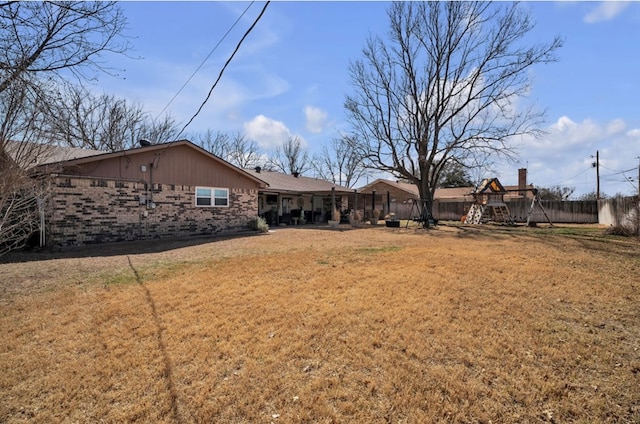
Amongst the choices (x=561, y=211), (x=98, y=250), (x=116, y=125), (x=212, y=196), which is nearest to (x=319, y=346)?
(x=98, y=250)

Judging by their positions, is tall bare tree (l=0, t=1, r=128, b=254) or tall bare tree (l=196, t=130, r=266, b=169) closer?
tall bare tree (l=0, t=1, r=128, b=254)

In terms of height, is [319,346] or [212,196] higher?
[212,196]

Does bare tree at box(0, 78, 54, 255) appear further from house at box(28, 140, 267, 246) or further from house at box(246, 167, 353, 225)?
house at box(246, 167, 353, 225)

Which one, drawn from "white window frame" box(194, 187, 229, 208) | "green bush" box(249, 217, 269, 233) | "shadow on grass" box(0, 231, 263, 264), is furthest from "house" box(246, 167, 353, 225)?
"shadow on grass" box(0, 231, 263, 264)

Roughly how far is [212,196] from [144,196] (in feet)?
9.64

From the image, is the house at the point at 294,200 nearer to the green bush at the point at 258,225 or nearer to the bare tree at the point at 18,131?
the green bush at the point at 258,225

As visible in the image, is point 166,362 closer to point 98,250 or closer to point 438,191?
point 98,250

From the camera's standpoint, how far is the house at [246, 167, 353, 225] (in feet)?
65.8

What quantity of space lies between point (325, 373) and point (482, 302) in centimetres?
301

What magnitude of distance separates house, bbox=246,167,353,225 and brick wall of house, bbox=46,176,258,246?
5315mm

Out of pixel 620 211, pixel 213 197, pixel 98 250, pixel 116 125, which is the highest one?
pixel 116 125

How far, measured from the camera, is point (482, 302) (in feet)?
15.3

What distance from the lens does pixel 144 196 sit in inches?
466

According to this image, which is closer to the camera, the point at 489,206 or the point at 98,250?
the point at 98,250
